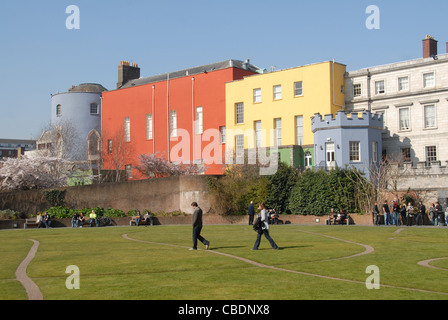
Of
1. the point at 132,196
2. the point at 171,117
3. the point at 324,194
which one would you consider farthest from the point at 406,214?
the point at 171,117

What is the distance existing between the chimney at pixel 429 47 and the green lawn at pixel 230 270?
31.8m

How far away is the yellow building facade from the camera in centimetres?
5228

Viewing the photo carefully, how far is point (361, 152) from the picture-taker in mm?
47469

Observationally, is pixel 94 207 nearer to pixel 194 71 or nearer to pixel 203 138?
pixel 203 138

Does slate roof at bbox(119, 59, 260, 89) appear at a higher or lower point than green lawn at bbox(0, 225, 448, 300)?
higher

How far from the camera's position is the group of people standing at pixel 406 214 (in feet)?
119

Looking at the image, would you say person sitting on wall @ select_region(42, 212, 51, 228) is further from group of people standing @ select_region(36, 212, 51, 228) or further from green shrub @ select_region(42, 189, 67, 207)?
green shrub @ select_region(42, 189, 67, 207)

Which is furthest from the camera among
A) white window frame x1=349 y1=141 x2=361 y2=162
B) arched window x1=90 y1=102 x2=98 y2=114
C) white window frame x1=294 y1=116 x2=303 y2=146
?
arched window x1=90 y1=102 x2=98 y2=114

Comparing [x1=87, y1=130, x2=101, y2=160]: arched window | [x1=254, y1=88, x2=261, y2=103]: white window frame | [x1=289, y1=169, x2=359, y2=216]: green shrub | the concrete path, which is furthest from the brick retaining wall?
[x1=87, y1=130, x2=101, y2=160]: arched window

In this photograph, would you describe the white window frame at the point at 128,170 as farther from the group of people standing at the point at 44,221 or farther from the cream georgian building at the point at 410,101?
the cream georgian building at the point at 410,101

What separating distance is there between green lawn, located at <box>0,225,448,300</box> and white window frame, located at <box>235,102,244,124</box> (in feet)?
117

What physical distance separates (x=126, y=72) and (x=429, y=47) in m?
38.9
